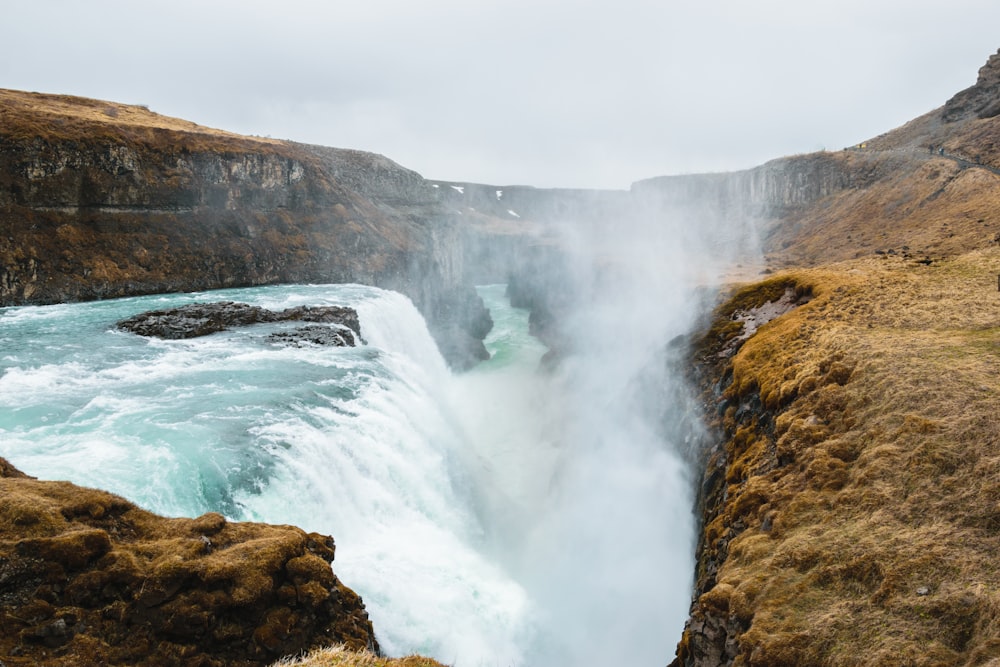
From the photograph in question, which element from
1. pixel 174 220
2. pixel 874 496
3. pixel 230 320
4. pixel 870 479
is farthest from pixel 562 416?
pixel 174 220

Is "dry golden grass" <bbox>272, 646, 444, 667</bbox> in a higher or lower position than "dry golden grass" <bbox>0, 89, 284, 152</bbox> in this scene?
lower

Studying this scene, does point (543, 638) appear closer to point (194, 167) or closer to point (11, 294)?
point (11, 294)

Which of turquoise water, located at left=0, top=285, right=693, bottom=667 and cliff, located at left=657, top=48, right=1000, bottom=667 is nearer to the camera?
cliff, located at left=657, top=48, right=1000, bottom=667

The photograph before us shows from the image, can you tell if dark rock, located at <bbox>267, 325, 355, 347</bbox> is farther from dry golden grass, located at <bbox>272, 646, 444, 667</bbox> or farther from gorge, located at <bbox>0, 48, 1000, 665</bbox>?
dry golden grass, located at <bbox>272, 646, 444, 667</bbox>

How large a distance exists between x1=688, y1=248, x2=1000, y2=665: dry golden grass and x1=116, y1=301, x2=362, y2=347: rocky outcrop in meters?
23.5

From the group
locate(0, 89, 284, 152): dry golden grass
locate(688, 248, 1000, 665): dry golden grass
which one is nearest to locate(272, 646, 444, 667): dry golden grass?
locate(688, 248, 1000, 665): dry golden grass

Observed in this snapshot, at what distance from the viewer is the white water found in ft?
50.9

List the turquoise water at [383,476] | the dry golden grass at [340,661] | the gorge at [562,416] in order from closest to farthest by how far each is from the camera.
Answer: the dry golden grass at [340,661], the gorge at [562,416], the turquoise water at [383,476]

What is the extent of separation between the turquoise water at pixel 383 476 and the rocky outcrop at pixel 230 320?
1.50m

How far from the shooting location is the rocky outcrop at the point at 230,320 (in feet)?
105

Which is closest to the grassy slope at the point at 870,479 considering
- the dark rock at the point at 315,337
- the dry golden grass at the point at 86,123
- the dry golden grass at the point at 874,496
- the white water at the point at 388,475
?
the dry golden grass at the point at 874,496

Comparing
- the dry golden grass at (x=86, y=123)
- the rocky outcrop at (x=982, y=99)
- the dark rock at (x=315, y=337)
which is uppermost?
the rocky outcrop at (x=982, y=99)

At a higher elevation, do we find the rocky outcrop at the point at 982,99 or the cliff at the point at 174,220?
the rocky outcrop at the point at 982,99

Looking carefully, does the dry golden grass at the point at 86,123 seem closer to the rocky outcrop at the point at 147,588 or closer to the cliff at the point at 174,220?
the cliff at the point at 174,220
